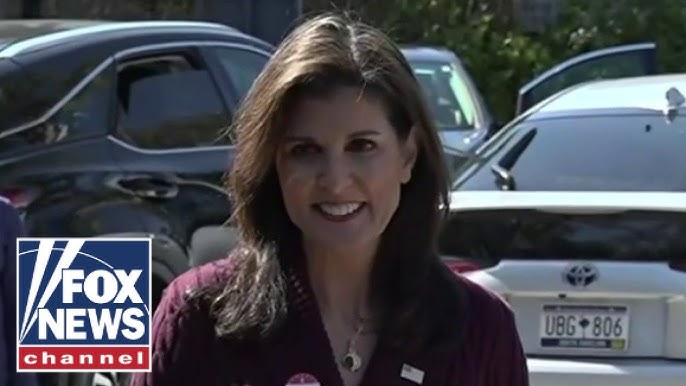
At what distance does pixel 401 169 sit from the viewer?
107 inches

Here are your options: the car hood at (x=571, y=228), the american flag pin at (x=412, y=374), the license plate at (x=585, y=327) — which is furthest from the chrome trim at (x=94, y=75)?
the american flag pin at (x=412, y=374)

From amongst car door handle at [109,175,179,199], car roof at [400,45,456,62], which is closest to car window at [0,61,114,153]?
car door handle at [109,175,179,199]

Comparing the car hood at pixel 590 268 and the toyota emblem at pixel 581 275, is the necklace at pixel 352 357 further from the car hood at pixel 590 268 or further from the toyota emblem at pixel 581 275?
the toyota emblem at pixel 581 275

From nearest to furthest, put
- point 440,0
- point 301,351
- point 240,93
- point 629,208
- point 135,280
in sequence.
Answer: point 301,351
point 135,280
point 629,208
point 240,93
point 440,0

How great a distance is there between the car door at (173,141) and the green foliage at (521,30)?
15.5 meters

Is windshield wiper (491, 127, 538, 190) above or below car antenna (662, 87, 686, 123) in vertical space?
below

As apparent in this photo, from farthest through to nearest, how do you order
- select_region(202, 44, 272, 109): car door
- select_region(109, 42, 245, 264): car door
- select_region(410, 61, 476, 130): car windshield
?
1. select_region(410, 61, 476, 130): car windshield
2. select_region(202, 44, 272, 109): car door
3. select_region(109, 42, 245, 264): car door

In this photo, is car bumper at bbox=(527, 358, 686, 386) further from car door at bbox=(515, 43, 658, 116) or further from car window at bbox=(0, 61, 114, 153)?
car door at bbox=(515, 43, 658, 116)

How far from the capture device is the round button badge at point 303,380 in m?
2.57

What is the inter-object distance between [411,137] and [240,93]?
16.0ft

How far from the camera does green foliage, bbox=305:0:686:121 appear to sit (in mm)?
22812

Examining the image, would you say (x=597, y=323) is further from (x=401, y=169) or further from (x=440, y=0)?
(x=440, y=0)

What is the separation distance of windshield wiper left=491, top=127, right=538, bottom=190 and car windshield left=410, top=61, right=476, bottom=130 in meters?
5.15

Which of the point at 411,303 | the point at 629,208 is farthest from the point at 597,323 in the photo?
the point at 411,303
